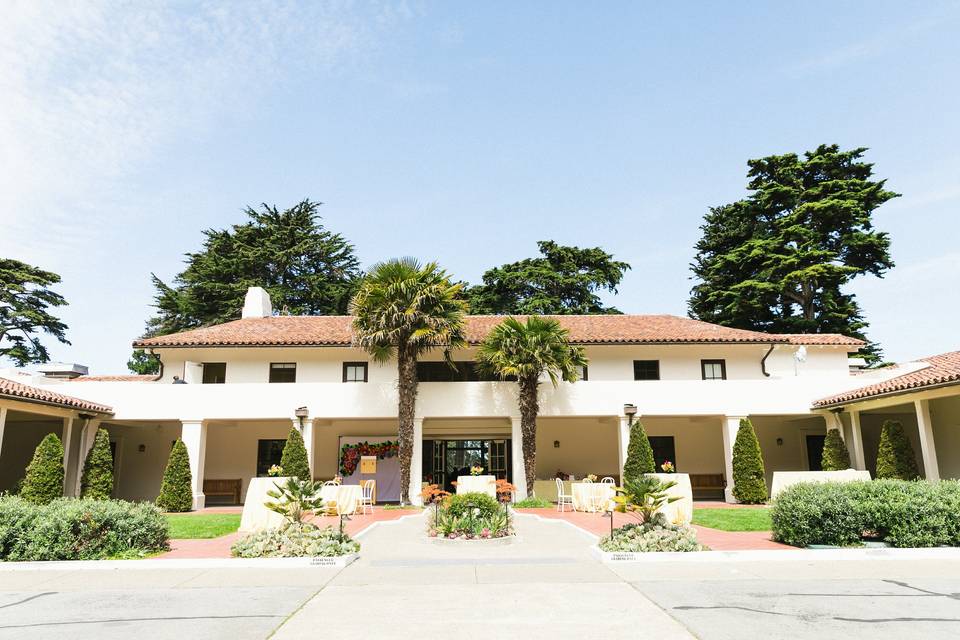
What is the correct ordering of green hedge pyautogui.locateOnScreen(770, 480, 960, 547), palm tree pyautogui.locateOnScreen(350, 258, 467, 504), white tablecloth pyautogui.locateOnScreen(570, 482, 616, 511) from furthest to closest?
palm tree pyautogui.locateOnScreen(350, 258, 467, 504), white tablecloth pyautogui.locateOnScreen(570, 482, 616, 511), green hedge pyautogui.locateOnScreen(770, 480, 960, 547)

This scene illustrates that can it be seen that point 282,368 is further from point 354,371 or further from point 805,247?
point 805,247

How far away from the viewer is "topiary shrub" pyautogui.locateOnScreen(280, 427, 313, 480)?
A: 65.3ft

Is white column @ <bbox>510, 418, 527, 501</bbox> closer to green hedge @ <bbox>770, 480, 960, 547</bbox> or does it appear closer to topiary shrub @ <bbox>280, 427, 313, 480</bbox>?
topiary shrub @ <bbox>280, 427, 313, 480</bbox>

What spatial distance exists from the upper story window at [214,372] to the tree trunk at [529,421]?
1074 centimetres

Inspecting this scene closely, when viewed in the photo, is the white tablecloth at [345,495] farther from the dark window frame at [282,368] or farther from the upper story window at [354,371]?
the dark window frame at [282,368]

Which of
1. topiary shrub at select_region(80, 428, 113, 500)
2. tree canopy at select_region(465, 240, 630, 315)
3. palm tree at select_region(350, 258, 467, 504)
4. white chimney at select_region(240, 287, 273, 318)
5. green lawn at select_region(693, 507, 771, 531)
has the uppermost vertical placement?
tree canopy at select_region(465, 240, 630, 315)

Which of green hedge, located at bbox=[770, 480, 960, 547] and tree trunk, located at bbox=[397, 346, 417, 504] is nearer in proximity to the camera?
green hedge, located at bbox=[770, 480, 960, 547]

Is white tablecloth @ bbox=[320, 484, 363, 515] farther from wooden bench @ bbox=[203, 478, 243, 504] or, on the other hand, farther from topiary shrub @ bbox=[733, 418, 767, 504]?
topiary shrub @ bbox=[733, 418, 767, 504]

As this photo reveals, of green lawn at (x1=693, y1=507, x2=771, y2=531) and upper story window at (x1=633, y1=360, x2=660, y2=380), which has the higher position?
upper story window at (x1=633, y1=360, x2=660, y2=380)

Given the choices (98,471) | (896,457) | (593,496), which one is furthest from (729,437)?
(98,471)

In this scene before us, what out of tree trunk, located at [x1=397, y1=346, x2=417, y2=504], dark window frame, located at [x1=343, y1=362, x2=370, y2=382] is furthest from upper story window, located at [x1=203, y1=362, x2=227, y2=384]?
tree trunk, located at [x1=397, y1=346, x2=417, y2=504]

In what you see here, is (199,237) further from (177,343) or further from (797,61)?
(797,61)

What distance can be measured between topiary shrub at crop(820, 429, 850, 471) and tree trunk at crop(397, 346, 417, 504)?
13126 millimetres

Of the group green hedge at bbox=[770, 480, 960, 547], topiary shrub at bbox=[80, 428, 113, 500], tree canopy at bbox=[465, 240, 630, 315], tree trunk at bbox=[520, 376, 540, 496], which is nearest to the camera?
green hedge at bbox=[770, 480, 960, 547]
